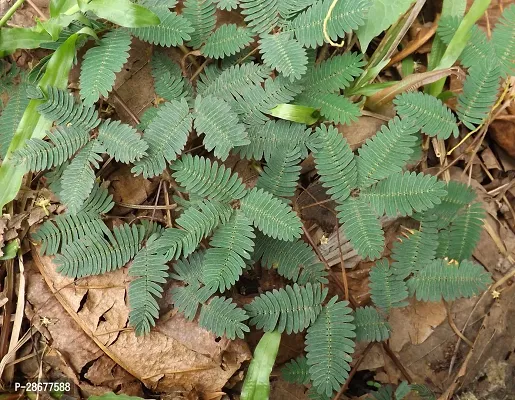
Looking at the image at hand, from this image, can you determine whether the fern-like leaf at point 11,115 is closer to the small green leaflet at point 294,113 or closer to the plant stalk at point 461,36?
the small green leaflet at point 294,113

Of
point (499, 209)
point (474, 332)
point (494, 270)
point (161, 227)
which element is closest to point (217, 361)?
point (161, 227)

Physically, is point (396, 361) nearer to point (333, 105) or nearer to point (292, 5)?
point (333, 105)

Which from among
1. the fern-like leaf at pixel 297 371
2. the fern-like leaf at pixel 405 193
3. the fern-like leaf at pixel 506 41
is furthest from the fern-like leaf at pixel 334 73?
the fern-like leaf at pixel 297 371

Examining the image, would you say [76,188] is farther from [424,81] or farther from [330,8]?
[424,81]

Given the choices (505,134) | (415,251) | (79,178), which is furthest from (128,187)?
(505,134)

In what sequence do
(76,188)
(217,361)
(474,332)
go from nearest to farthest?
(76,188) → (217,361) → (474,332)

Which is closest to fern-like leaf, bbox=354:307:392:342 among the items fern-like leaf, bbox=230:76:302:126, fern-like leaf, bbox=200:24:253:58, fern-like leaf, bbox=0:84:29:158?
fern-like leaf, bbox=230:76:302:126
